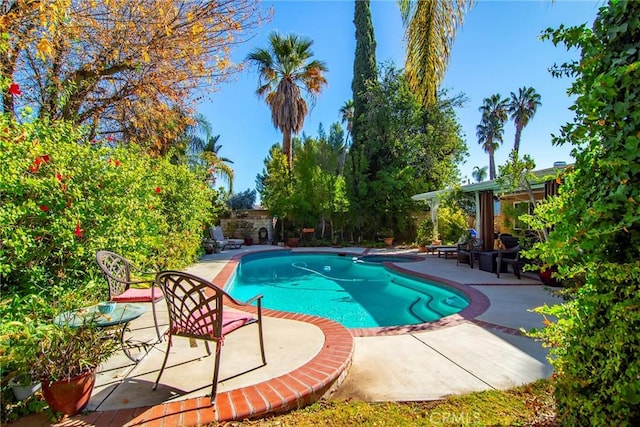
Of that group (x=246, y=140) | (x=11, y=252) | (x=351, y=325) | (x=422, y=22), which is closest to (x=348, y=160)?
(x=246, y=140)

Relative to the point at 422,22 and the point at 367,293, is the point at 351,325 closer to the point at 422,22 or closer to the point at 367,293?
the point at 367,293

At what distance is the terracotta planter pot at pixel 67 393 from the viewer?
2.37 metres

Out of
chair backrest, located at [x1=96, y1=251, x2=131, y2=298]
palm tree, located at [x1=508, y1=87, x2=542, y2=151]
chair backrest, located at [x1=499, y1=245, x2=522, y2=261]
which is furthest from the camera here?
palm tree, located at [x1=508, y1=87, x2=542, y2=151]

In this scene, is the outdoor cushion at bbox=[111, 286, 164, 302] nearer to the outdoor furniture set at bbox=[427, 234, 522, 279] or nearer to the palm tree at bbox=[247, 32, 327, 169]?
the outdoor furniture set at bbox=[427, 234, 522, 279]

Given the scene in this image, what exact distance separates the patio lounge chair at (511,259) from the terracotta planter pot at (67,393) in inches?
347

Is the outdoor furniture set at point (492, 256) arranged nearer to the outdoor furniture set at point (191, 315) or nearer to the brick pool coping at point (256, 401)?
the brick pool coping at point (256, 401)

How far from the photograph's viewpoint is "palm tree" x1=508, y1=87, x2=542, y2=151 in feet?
104

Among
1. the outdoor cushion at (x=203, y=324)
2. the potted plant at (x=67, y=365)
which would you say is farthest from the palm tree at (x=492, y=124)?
the potted plant at (x=67, y=365)

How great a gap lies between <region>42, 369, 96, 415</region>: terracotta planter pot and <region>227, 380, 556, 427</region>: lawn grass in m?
1.16

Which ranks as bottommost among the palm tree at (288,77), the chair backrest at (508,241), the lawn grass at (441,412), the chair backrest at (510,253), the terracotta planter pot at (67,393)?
the lawn grass at (441,412)

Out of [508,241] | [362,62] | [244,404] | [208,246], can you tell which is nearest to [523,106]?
[362,62]

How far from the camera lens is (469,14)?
20.7ft

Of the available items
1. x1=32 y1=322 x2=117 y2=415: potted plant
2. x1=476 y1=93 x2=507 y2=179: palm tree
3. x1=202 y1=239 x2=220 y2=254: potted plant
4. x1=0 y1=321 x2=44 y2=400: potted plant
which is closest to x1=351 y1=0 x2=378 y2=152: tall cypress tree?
x1=202 y1=239 x2=220 y2=254: potted plant

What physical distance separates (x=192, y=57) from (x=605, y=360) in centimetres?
664
